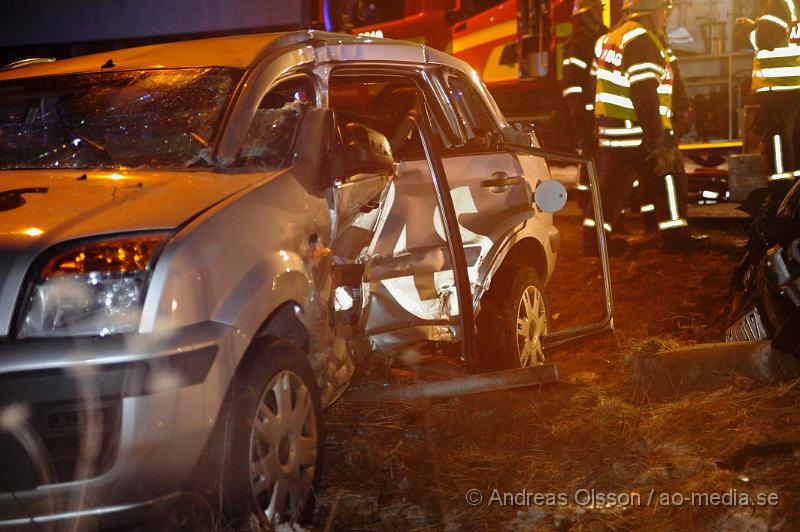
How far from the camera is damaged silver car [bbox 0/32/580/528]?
2.67 m

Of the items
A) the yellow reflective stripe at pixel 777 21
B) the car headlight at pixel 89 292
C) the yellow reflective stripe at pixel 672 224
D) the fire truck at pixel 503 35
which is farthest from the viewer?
the fire truck at pixel 503 35

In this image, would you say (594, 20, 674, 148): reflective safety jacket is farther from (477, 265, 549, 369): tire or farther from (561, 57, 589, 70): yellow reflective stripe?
(477, 265, 549, 369): tire

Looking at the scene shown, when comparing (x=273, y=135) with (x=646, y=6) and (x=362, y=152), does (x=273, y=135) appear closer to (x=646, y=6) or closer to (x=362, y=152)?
Result: (x=362, y=152)

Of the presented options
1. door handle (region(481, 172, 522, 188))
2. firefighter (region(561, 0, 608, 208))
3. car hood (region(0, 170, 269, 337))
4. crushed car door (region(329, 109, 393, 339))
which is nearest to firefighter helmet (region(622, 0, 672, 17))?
firefighter (region(561, 0, 608, 208))

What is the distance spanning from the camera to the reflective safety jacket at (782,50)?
862 centimetres

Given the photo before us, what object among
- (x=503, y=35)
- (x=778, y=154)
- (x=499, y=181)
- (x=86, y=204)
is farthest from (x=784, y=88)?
(x=86, y=204)

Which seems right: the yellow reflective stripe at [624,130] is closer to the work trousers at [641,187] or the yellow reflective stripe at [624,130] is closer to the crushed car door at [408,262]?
the work trousers at [641,187]

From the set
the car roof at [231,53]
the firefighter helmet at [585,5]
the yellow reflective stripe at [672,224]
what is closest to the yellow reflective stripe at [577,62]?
the firefighter helmet at [585,5]

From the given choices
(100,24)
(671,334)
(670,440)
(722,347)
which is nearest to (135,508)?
(670,440)

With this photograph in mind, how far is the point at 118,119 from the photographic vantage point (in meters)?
3.84

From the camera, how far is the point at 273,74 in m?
3.88

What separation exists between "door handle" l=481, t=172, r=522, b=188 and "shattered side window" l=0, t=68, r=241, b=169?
4.78 ft

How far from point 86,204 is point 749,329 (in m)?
3.20

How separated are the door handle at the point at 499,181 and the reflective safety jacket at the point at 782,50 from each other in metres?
4.88
